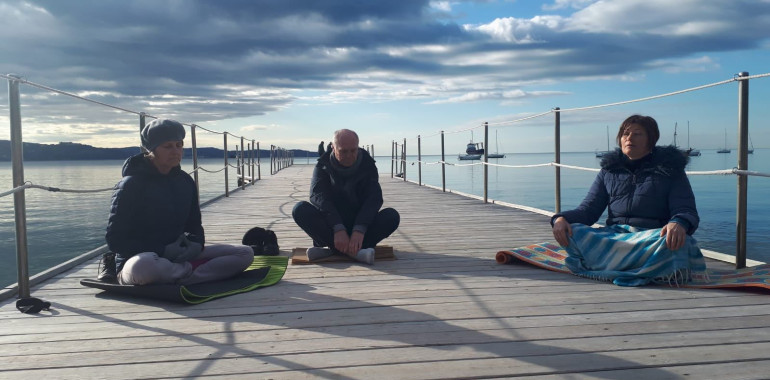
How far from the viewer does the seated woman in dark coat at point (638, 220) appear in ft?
8.23

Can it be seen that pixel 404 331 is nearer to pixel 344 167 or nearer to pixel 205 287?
pixel 205 287

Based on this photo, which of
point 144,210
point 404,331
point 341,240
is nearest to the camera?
point 404,331

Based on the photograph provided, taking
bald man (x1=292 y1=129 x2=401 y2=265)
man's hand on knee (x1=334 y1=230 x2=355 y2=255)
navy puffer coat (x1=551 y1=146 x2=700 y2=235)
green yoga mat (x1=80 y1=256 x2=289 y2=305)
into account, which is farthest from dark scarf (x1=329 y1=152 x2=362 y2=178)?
navy puffer coat (x1=551 y1=146 x2=700 y2=235)

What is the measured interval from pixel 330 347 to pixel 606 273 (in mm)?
1469

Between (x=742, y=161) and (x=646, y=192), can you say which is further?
(x=742, y=161)

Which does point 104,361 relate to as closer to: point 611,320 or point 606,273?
point 611,320

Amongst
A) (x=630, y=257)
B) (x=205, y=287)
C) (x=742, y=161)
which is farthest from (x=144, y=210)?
(x=742, y=161)

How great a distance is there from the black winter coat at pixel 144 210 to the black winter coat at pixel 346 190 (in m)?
0.88

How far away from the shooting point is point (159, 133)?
2541 mm

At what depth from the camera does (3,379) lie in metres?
1.61

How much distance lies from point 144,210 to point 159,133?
34cm

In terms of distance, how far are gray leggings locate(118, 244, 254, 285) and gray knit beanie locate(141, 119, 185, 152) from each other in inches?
19.1

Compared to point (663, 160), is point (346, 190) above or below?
below

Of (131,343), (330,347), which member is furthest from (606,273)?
(131,343)
